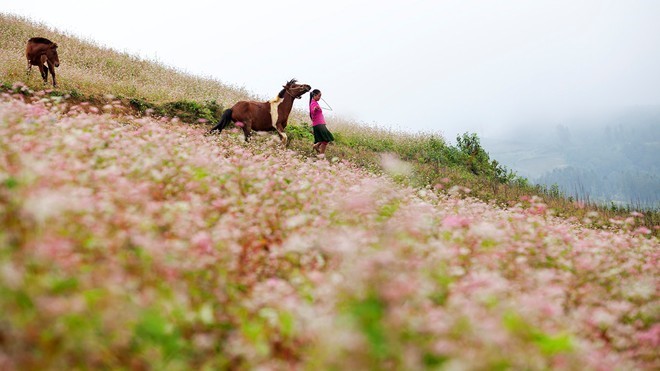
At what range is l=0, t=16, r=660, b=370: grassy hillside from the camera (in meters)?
2.28

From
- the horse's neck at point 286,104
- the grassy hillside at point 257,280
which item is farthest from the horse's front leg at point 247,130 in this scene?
the grassy hillside at point 257,280

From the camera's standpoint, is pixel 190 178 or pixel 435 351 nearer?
pixel 435 351

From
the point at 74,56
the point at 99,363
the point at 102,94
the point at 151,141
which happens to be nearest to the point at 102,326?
the point at 99,363

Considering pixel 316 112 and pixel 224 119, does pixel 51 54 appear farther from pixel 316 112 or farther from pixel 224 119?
pixel 316 112

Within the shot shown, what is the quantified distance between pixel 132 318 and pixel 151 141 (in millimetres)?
4894

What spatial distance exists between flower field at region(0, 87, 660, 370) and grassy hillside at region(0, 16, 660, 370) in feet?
0.05

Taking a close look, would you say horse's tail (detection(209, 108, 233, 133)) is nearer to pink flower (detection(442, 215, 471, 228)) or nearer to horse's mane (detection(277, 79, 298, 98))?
horse's mane (detection(277, 79, 298, 98))

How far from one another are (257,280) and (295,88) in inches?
408

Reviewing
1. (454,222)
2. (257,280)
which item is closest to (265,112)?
(454,222)

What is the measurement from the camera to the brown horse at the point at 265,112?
13188mm

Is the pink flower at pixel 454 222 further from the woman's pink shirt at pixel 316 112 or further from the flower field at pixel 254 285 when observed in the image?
the woman's pink shirt at pixel 316 112

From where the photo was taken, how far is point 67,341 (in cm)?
224

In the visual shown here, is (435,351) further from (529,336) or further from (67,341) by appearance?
(67,341)

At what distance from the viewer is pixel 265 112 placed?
13.5m
